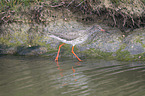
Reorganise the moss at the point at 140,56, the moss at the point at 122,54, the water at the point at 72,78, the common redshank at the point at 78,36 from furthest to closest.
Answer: the common redshank at the point at 78,36, the moss at the point at 122,54, the moss at the point at 140,56, the water at the point at 72,78

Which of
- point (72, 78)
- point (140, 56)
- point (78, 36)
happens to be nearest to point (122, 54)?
point (140, 56)

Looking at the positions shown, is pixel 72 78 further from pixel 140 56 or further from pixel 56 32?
pixel 56 32

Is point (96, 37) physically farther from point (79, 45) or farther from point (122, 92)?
point (122, 92)

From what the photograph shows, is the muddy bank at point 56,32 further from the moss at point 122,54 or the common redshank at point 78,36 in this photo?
the common redshank at point 78,36


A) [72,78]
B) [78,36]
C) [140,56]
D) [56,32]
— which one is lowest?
[72,78]

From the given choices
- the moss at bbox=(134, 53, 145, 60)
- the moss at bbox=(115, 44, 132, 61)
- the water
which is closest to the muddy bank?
the moss at bbox=(115, 44, 132, 61)

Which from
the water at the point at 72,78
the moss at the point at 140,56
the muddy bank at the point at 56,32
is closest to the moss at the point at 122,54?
the muddy bank at the point at 56,32

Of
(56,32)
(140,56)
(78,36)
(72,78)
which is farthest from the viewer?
(56,32)

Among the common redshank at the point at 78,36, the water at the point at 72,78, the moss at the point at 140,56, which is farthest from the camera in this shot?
the common redshank at the point at 78,36

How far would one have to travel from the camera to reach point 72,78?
4715 mm

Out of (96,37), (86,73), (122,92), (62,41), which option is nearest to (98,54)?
(96,37)

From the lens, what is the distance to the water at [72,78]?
385cm

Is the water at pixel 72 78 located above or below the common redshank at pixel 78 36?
below

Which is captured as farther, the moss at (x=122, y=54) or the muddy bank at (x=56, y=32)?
the muddy bank at (x=56, y=32)
